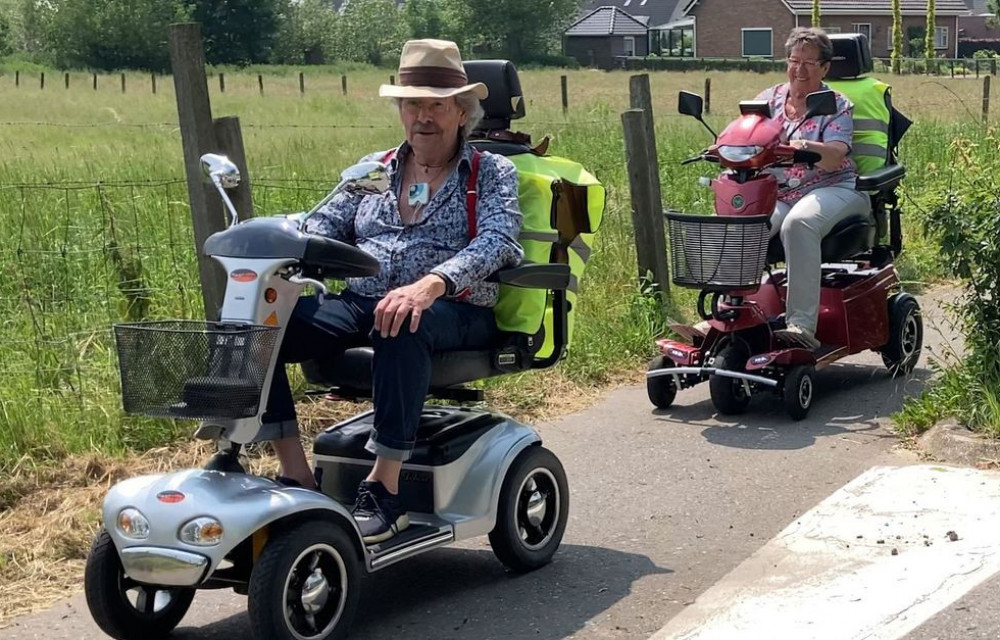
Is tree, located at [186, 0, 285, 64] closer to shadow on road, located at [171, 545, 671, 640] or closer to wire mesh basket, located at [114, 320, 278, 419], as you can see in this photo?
shadow on road, located at [171, 545, 671, 640]

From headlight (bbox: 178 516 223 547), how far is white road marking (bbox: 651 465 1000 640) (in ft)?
4.64

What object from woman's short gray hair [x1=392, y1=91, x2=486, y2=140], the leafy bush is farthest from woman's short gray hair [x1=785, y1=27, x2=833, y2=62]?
woman's short gray hair [x1=392, y1=91, x2=486, y2=140]

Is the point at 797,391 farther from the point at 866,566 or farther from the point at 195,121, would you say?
the point at 195,121

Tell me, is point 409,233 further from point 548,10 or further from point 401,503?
point 548,10

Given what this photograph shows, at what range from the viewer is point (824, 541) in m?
5.41

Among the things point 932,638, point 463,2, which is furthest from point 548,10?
A: point 932,638

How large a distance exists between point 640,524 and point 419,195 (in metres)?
1.63

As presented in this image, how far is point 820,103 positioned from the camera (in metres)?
7.33

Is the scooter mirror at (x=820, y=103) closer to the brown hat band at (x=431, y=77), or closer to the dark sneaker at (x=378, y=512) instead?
the brown hat band at (x=431, y=77)

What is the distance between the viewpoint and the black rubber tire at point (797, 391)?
7469 millimetres

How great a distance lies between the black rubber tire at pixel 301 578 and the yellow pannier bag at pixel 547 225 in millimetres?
1156

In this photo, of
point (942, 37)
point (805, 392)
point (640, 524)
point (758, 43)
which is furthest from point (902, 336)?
point (942, 37)

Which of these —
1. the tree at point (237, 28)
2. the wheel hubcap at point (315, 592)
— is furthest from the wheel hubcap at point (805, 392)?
the tree at point (237, 28)

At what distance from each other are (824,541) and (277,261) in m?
2.32
